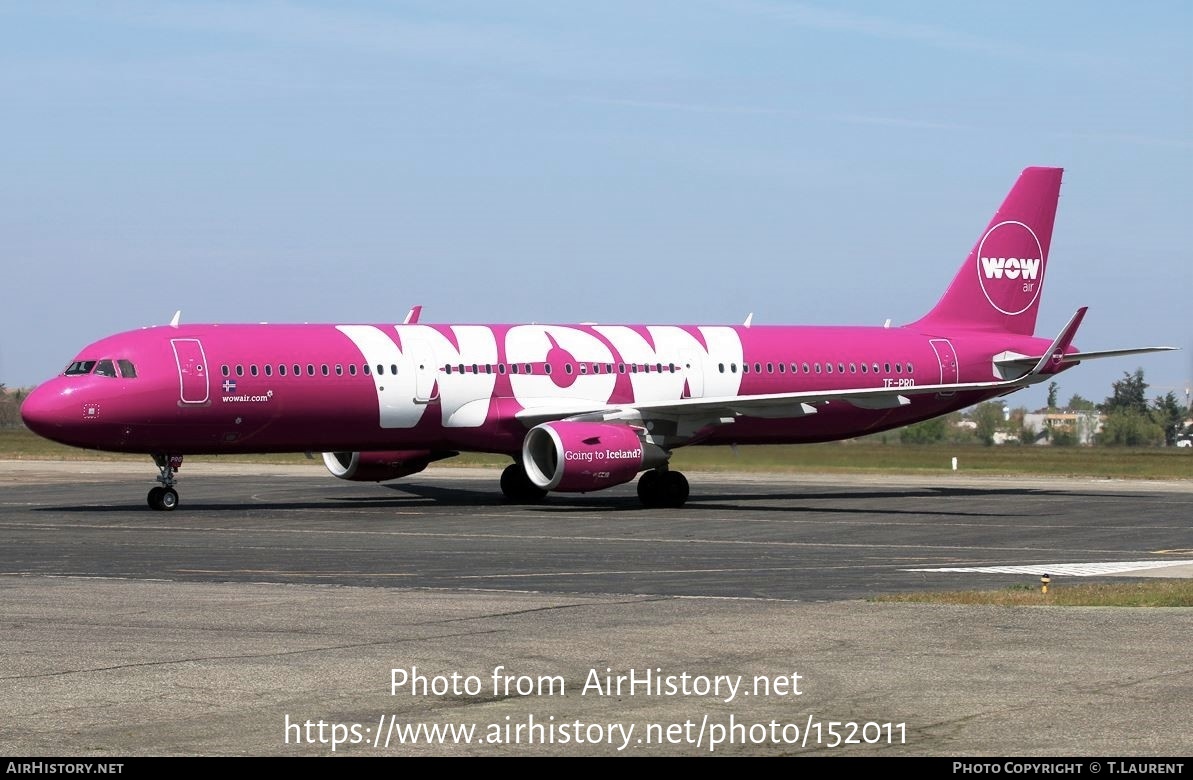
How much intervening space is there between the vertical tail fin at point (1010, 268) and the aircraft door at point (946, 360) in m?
1.34

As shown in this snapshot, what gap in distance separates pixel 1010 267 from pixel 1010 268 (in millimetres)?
29

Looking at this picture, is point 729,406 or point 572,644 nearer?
point 572,644

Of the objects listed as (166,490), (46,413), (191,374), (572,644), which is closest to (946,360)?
(191,374)

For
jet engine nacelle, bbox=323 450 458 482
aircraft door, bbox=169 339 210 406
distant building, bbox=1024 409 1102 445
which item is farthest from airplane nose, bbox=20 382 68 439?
distant building, bbox=1024 409 1102 445

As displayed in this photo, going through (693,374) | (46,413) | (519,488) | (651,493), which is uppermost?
(693,374)

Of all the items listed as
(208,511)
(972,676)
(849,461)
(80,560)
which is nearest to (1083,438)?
(849,461)

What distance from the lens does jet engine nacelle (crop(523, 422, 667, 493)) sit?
37625 mm

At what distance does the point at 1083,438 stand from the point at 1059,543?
242 feet

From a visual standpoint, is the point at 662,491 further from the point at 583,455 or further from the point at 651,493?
the point at 583,455

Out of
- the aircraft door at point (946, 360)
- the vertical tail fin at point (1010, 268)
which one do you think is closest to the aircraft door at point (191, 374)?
the aircraft door at point (946, 360)

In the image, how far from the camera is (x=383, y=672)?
1440cm

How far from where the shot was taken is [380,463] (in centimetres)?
4338

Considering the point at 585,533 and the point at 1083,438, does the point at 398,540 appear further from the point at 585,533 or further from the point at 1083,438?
the point at 1083,438

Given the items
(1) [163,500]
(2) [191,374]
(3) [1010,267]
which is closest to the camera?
(2) [191,374]
